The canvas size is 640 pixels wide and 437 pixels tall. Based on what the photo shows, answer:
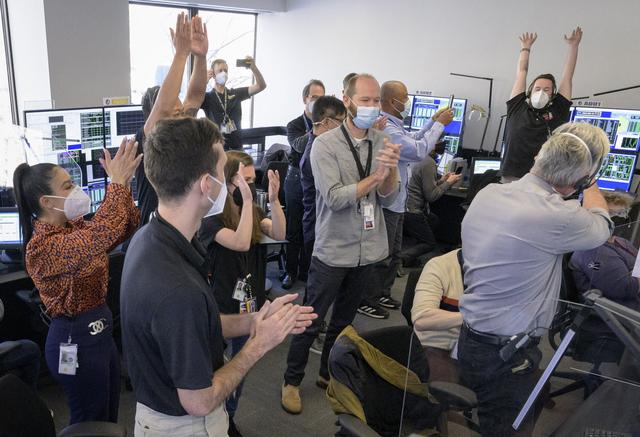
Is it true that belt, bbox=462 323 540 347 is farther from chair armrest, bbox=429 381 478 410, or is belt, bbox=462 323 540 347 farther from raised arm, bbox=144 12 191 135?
raised arm, bbox=144 12 191 135

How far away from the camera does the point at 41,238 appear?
1956 mm

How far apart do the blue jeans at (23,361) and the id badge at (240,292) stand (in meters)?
1.04

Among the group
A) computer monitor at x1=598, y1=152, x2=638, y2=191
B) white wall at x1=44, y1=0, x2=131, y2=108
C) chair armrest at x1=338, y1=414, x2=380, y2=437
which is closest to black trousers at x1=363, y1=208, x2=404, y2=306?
chair armrest at x1=338, y1=414, x2=380, y2=437

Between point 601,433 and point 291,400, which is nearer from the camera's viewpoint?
point 601,433

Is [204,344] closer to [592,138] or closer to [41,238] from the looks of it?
[41,238]

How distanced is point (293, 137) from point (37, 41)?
221cm

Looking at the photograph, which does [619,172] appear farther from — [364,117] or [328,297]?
[328,297]

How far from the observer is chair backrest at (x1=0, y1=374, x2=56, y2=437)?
1497 millimetres

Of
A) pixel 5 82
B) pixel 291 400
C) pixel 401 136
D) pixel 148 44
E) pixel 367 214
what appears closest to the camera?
pixel 367 214

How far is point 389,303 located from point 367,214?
178cm

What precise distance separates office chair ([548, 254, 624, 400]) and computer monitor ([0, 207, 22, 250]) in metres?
2.81

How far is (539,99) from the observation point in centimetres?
394

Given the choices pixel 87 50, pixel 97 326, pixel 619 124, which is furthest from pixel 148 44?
pixel 619 124

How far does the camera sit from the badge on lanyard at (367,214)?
266 cm
